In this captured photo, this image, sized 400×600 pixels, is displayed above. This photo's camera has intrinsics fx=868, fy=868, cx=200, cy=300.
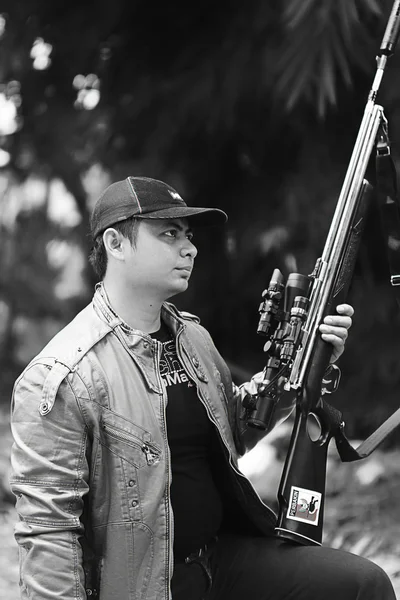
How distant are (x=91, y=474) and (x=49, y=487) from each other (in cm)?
11

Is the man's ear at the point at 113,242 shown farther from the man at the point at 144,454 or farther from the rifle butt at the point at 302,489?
the rifle butt at the point at 302,489

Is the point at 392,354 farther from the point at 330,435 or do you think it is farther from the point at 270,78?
the point at 330,435

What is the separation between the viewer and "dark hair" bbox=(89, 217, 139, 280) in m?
2.14

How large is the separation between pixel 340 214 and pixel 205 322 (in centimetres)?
233

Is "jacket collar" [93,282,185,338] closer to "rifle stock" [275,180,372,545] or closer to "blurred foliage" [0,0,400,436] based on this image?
"rifle stock" [275,180,372,545]

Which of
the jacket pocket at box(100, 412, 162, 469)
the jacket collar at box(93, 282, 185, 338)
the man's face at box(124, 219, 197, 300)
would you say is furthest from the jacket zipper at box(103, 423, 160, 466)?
the man's face at box(124, 219, 197, 300)

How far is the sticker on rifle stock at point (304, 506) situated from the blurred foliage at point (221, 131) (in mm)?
1964

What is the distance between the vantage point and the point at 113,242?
217 centimetres

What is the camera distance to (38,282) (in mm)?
4953

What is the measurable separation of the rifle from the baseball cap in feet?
0.95

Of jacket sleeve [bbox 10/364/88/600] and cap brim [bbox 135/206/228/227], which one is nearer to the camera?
jacket sleeve [bbox 10/364/88/600]

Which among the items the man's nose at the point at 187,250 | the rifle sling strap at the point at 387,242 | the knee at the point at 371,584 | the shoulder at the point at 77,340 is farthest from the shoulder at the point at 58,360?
the knee at the point at 371,584

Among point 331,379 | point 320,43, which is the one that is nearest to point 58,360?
point 331,379

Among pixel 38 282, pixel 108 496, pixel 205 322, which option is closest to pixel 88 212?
pixel 38 282
